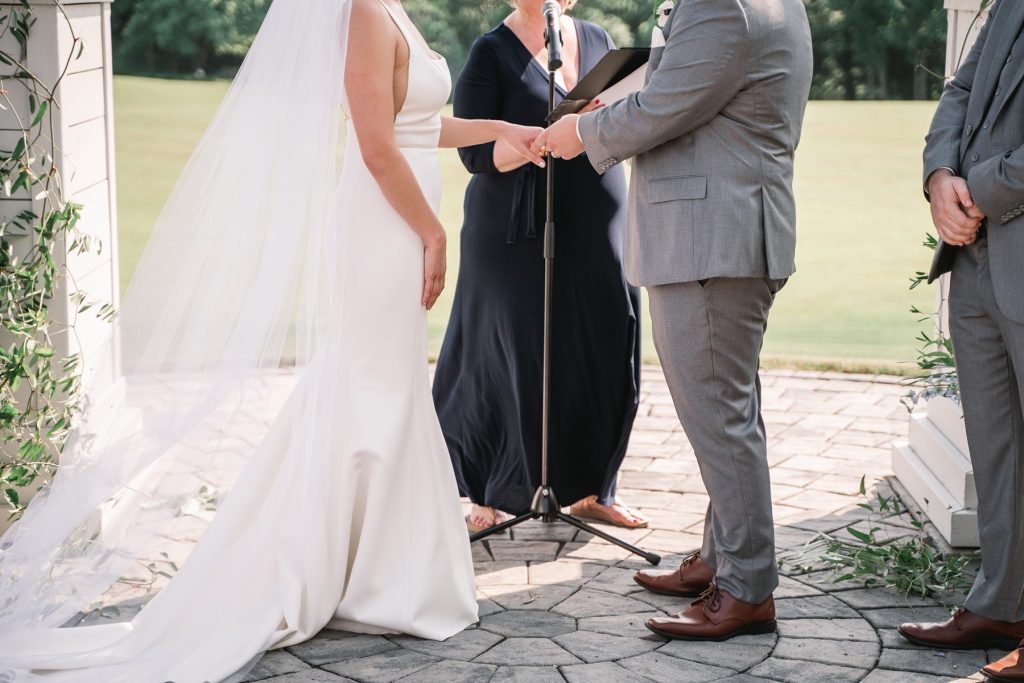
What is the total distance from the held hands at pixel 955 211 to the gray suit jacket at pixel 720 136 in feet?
1.20

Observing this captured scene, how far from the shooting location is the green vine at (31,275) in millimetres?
3467

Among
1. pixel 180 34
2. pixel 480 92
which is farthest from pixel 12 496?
pixel 180 34

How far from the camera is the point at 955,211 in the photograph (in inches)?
115

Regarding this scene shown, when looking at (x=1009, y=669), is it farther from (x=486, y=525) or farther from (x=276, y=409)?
(x=276, y=409)

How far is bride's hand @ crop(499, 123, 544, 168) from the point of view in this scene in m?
3.58

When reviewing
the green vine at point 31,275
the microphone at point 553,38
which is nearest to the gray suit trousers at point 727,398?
the microphone at point 553,38

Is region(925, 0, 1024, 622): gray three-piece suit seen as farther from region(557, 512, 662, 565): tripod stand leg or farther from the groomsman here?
region(557, 512, 662, 565): tripod stand leg

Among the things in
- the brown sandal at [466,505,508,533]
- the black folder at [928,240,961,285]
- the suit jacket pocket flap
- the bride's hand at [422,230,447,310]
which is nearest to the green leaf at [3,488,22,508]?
the bride's hand at [422,230,447,310]

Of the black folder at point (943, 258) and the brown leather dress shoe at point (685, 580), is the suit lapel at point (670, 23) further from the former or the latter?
the brown leather dress shoe at point (685, 580)

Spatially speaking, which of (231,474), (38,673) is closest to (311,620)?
(231,474)

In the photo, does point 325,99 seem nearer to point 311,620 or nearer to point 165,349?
point 165,349

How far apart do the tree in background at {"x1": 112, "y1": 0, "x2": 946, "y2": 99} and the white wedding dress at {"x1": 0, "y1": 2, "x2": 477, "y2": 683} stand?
5335 mm

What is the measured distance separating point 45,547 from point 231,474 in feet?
1.64

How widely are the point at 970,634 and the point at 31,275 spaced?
2.78 m
